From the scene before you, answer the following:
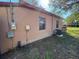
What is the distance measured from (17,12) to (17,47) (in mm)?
2278

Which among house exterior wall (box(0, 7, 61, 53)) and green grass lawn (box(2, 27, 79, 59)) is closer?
green grass lawn (box(2, 27, 79, 59))

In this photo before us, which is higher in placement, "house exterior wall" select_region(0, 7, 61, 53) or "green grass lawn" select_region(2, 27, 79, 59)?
"house exterior wall" select_region(0, 7, 61, 53)

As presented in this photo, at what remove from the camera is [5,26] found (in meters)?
9.16

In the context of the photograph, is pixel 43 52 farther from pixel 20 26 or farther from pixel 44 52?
pixel 20 26

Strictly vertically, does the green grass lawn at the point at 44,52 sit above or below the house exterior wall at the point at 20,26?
below

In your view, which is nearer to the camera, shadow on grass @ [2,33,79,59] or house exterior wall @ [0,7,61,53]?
shadow on grass @ [2,33,79,59]

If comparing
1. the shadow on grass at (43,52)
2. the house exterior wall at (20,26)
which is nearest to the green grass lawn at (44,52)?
the shadow on grass at (43,52)

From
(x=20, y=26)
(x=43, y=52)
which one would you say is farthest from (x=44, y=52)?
(x=20, y=26)

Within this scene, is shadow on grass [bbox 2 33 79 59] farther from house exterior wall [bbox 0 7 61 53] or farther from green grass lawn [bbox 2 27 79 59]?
house exterior wall [bbox 0 7 61 53]

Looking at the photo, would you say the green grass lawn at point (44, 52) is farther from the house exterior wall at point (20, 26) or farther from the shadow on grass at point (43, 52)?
the house exterior wall at point (20, 26)

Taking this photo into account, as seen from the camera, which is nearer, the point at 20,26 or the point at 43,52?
the point at 43,52

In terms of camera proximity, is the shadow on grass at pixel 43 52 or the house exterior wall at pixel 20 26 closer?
the shadow on grass at pixel 43 52

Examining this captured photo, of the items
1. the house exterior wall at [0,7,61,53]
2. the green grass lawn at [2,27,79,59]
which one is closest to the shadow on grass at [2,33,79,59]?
the green grass lawn at [2,27,79,59]

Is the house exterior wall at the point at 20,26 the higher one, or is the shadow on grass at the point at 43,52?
the house exterior wall at the point at 20,26
